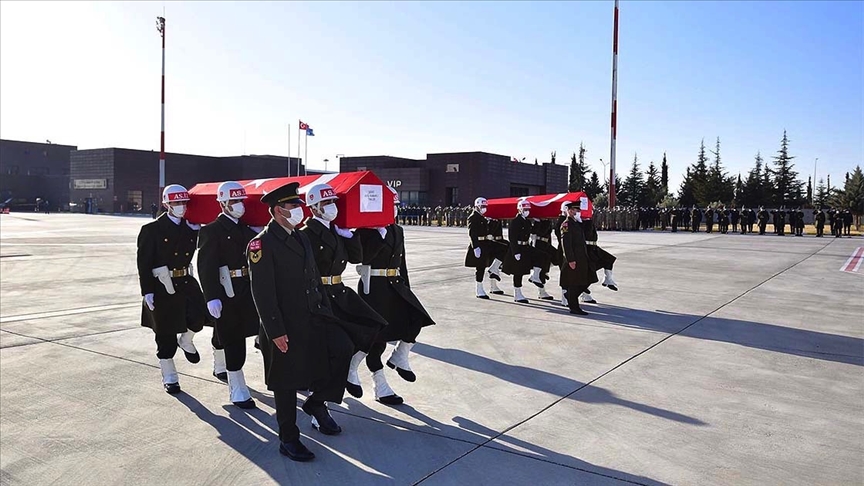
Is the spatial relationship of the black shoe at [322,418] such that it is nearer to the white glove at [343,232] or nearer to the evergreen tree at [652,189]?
the white glove at [343,232]

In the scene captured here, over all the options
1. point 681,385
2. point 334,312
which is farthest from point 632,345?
point 334,312

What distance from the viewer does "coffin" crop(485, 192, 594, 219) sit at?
1108 centimetres

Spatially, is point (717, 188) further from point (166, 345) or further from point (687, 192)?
point (166, 345)

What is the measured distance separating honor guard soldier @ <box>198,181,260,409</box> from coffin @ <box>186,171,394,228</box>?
0.22 m

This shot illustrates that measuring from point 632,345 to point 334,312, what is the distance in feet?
14.6

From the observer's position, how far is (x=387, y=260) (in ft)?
19.0

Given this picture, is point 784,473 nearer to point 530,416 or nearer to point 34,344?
point 530,416

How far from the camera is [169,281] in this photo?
615 cm

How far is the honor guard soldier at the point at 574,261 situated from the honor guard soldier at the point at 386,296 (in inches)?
195

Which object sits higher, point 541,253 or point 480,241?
point 480,241

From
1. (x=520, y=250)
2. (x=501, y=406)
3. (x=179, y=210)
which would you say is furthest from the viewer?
(x=520, y=250)

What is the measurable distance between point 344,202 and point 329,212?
1.02 feet

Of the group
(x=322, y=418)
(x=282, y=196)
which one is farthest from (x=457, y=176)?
(x=282, y=196)

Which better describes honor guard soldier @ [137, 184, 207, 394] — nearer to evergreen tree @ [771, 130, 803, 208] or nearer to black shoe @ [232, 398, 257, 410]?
black shoe @ [232, 398, 257, 410]
